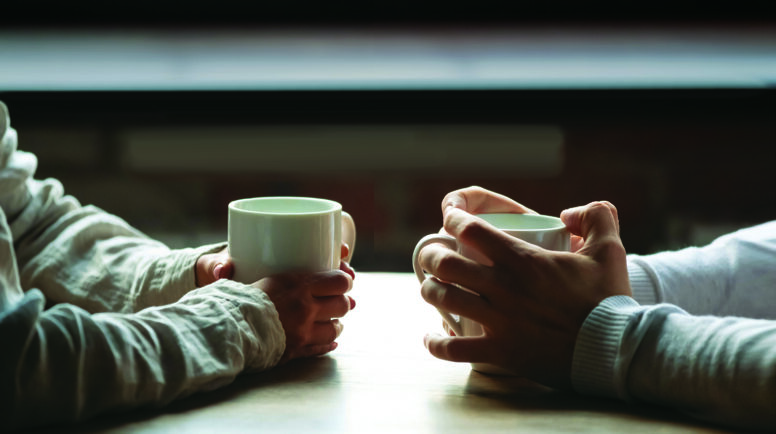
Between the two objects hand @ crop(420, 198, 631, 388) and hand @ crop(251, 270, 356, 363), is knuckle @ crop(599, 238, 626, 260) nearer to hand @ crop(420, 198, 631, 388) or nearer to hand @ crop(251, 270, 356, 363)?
hand @ crop(420, 198, 631, 388)

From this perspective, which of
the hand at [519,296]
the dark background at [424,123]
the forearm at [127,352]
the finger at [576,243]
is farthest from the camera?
the dark background at [424,123]

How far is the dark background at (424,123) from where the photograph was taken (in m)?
1.86

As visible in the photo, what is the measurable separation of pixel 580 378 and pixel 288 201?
1.16 feet

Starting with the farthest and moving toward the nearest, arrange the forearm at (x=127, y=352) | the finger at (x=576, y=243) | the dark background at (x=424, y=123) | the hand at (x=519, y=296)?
the dark background at (x=424, y=123) → the finger at (x=576, y=243) → the hand at (x=519, y=296) → the forearm at (x=127, y=352)

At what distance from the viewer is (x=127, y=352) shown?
1.85 ft

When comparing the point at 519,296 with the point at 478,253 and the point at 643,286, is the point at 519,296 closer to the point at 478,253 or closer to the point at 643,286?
the point at 478,253

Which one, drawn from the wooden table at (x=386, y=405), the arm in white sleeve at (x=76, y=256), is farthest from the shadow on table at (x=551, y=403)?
the arm in white sleeve at (x=76, y=256)

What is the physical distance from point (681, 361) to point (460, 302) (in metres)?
0.19

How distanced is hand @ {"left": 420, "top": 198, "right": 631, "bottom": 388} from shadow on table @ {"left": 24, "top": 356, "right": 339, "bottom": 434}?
0.11 meters

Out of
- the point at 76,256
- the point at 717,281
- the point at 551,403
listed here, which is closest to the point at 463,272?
the point at 551,403

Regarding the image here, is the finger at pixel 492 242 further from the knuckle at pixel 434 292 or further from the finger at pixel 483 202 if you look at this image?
the finger at pixel 483 202

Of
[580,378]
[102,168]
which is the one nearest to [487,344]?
[580,378]

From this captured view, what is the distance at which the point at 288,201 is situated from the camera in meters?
0.79

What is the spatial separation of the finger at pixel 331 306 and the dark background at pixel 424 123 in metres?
1.17
